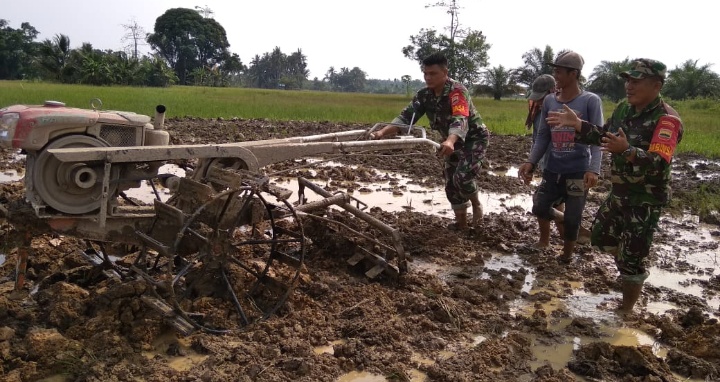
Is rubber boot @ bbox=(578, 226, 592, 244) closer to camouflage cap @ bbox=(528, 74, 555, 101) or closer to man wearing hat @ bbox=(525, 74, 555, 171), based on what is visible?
man wearing hat @ bbox=(525, 74, 555, 171)

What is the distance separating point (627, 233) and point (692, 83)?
38484 mm

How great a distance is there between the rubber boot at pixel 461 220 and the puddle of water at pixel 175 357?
10.3 ft

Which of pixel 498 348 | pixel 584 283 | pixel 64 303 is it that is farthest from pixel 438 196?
pixel 64 303

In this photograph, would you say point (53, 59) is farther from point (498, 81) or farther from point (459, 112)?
point (459, 112)

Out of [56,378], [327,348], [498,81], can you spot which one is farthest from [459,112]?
[498,81]

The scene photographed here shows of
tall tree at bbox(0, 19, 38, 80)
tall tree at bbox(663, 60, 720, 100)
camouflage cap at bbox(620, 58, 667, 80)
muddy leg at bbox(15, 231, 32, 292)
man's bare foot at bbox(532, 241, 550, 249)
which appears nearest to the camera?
muddy leg at bbox(15, 231, 32, 292)

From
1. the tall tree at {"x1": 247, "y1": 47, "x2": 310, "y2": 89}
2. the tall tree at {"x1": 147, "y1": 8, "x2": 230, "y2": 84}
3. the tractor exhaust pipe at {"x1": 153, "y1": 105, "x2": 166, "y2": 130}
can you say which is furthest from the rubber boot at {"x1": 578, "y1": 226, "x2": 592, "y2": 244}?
the tall tree at {"x1": 247, "y1": 47, "x2": 310, "y2": 89}

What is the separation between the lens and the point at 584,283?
4.39m

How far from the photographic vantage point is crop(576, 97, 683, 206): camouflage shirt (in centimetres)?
330

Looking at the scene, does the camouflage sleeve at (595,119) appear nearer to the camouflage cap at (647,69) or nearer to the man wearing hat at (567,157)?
the man wearing hat at (567,157)

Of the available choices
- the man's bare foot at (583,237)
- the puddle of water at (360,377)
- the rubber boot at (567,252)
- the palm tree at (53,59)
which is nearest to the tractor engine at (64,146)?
the puddle of water at (360,377)

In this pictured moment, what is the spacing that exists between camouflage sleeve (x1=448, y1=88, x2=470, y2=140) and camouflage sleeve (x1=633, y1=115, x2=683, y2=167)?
5.19 ft

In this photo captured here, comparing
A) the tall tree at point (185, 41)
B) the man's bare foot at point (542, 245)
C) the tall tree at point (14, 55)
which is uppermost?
the tall tree at point (185, 41)

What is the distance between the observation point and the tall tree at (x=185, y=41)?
2413 inches
